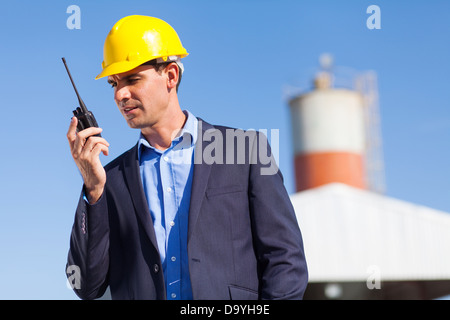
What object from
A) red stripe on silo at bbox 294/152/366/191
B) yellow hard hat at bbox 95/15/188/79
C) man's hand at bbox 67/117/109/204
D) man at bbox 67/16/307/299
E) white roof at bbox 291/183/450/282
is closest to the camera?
man's hand at bbox 67/117/109/204

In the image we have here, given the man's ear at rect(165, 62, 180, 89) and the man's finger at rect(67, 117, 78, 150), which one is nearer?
the man's finger at rect(67, 117, 78, 150)

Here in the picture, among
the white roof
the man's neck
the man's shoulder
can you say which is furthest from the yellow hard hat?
the white roof

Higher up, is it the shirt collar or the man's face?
the man's face

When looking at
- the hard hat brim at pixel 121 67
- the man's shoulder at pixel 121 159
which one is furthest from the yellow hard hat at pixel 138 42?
the man's shoulder at pixel 121 159

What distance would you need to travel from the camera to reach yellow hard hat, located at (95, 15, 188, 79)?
10.6 ft

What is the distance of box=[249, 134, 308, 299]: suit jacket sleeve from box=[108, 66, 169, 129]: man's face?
0.58 m

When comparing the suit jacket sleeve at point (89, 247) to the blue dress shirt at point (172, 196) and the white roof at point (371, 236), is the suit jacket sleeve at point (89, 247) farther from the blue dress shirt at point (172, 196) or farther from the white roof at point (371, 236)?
the white roof at point (371, 236)

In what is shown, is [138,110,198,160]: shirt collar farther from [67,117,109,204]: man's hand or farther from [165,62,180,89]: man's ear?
[67,117,109,204]: man's hand

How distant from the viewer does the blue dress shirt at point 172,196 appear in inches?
121

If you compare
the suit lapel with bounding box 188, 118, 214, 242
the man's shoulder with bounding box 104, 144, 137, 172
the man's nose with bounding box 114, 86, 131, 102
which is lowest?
the suit lapel with bounding box 188, 118, 214, 242

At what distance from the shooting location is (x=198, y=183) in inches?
A: 123

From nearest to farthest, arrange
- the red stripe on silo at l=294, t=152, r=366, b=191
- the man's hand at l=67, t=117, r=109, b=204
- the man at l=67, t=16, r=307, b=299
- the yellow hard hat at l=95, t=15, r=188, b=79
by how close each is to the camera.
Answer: the man's hand at l=67, t=117, r=109, b=204 → the man at l=67, t=16, r=307, b=299 → the yellow hard hat at l=95, t=15, r=188, b=79 → the red stripe on silo at l=294, t=152, r=366, b=191

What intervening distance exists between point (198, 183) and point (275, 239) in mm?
468
